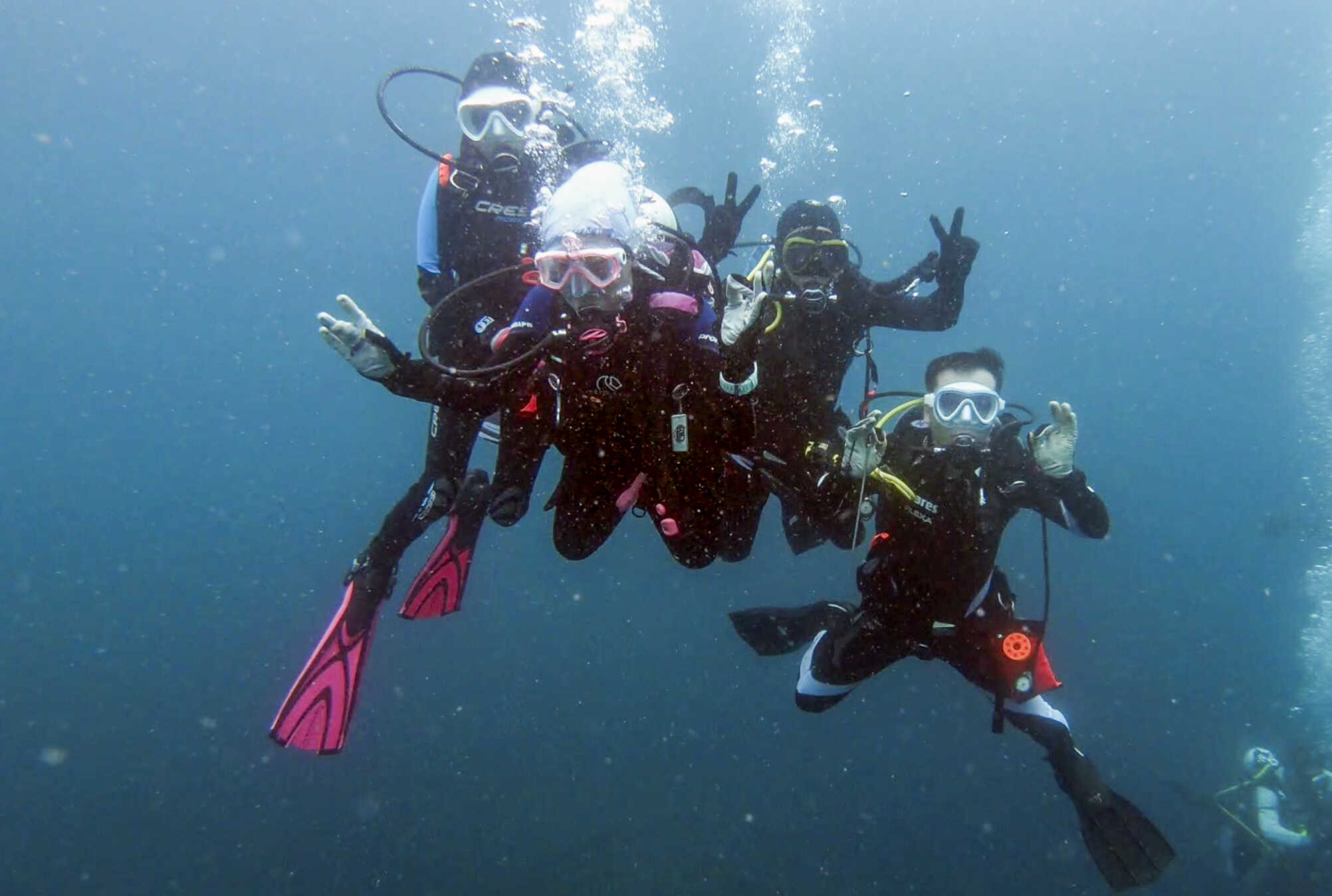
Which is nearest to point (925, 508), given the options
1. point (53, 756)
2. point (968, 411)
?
point (968, 411)

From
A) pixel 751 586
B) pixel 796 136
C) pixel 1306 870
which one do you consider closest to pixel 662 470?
pixel 1306 870

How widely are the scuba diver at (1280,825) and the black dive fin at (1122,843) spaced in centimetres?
996

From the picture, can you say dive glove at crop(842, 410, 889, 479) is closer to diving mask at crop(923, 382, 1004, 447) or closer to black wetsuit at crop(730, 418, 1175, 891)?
black wetsuit at crop(730, 418, 1175, 891)

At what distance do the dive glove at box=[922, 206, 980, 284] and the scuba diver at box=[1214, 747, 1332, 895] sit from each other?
40.0ft

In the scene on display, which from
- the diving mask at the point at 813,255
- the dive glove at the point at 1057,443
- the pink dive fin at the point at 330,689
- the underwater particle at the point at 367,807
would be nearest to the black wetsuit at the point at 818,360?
the diving mask at the point at 813,255

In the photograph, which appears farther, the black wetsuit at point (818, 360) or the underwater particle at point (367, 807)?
the underwater particle at point (367, 807)

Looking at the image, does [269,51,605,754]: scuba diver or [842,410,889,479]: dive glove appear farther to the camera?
[269,51,605,754]: scuba diver

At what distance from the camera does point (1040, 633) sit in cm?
523

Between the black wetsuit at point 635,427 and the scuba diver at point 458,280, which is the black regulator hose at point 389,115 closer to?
the scuba diver at point 458,280

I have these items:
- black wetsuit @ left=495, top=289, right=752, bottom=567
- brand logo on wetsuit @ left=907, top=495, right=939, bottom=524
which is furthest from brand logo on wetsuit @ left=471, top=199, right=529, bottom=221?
brand logo on wetsuit @ left=907, top=495, right=939, bottom=524

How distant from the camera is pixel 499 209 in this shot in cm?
539

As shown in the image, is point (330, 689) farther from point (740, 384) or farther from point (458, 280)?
point (740, 384)

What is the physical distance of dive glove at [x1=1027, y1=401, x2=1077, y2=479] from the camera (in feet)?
14.4

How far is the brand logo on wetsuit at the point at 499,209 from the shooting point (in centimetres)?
538
